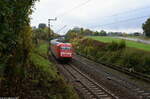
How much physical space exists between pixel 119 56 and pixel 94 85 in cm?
1256

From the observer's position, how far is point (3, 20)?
6664mm

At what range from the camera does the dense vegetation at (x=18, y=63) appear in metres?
6.97

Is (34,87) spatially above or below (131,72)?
above

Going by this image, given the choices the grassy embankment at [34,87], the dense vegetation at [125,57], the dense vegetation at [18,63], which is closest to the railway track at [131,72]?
the dense vegetation at [125,57]

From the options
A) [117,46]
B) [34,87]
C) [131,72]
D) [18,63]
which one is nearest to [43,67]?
[34,87]

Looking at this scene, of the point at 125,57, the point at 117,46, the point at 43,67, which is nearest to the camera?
the point at 43,67

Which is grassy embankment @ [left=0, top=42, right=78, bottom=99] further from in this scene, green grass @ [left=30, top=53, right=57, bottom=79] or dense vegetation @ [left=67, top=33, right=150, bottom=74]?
dense vegetation @ [left=67, top=33, right=150, bottom=74]

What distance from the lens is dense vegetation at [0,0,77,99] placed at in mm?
6973

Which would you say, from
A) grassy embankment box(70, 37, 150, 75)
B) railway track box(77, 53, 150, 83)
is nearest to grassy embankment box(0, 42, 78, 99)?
railway track box(77, 53, 150, 83)

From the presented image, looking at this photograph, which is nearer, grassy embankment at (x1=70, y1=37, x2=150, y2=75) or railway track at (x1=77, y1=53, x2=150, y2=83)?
railway track at (x1=77, y1=53, x2=150, y2=83)

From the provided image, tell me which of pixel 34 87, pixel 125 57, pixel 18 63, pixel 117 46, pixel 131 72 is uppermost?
pixel 18 63

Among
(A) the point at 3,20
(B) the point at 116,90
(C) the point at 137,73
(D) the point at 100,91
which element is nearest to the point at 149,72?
(C) the point at 137,73

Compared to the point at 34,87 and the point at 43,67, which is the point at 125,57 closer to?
the point at 43,67

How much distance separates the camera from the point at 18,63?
9727 mm
